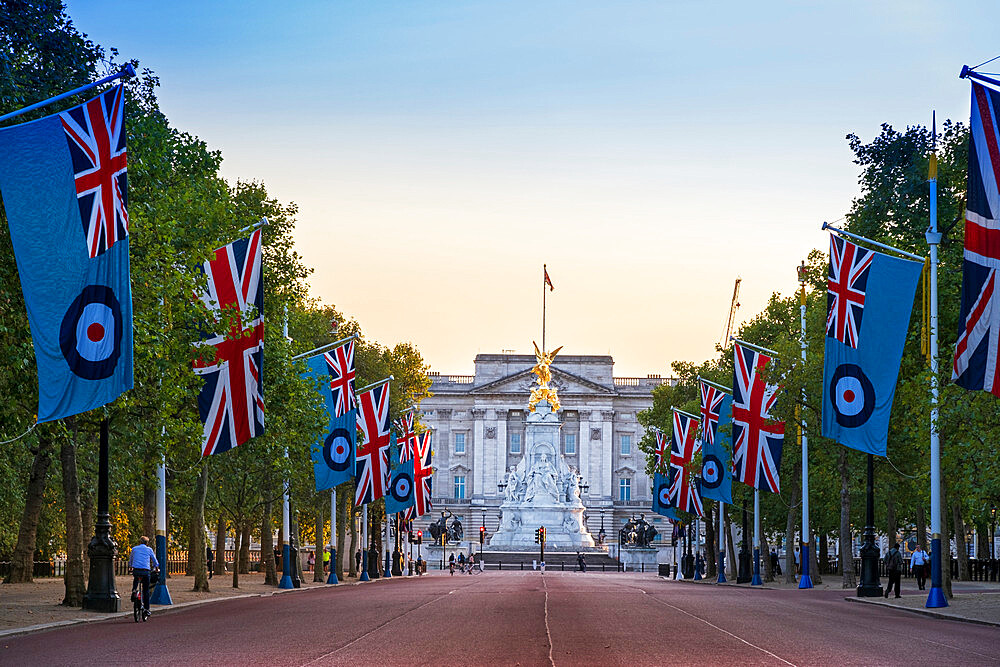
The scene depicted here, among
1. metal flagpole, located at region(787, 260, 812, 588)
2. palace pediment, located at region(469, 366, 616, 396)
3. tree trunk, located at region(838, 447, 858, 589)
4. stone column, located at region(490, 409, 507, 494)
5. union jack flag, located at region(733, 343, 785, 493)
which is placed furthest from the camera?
stone column, located at region(490, 409, 507, 494)

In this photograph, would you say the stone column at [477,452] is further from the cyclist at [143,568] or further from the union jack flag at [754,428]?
the cyclist at [143,568]

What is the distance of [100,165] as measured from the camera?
25.8 meters

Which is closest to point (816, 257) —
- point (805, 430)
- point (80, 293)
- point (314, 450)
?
point (805, 430)

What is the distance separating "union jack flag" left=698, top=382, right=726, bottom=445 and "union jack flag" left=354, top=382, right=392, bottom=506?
44.9ft

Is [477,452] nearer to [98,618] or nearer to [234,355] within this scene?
[234,355]

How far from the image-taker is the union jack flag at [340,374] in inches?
2183

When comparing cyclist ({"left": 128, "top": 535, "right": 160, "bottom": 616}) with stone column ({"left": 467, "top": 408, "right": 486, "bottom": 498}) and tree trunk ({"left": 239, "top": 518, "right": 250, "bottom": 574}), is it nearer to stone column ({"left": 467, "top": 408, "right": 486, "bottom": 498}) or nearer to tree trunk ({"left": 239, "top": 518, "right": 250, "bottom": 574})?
tree trunk ({"left": 239, "top": 518, "right": 250, "bottom": 574})

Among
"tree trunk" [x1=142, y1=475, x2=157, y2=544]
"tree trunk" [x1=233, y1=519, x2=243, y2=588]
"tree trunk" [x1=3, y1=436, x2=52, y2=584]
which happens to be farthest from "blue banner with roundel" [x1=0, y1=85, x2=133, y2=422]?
"tree trunk" [x1=233, y1=519, x2=243, y2=588]

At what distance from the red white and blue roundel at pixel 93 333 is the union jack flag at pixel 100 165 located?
804mm

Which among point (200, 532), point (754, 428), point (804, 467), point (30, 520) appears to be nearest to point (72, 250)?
point (200, 532)

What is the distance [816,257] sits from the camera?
2879 inches

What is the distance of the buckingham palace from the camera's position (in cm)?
18925

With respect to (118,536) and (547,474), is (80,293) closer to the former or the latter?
(118,536)

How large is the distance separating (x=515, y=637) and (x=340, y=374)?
31.7 m
